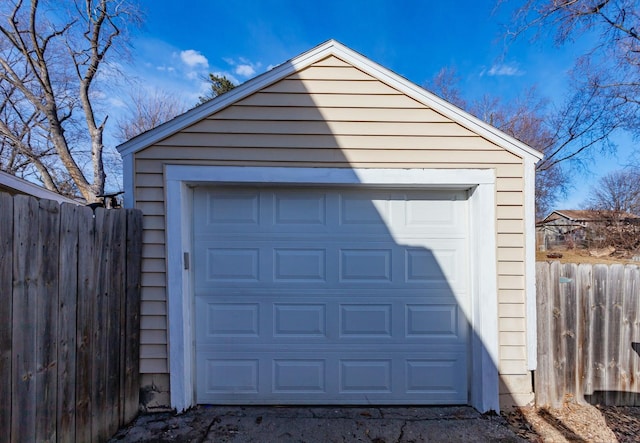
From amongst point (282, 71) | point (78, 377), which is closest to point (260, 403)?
point (78, 377)

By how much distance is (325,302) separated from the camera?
283 centimetres

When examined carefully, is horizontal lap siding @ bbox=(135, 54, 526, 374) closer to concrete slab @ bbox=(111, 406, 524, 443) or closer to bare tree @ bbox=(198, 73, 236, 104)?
concrete slab @ bbox=(111, 406, 524, 443)

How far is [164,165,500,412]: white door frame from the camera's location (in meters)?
2.63

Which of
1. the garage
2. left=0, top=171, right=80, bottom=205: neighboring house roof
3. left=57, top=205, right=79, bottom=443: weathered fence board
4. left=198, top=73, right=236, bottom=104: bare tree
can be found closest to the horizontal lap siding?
the garage

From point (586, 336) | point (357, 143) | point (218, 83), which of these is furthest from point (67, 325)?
point (218, 83)

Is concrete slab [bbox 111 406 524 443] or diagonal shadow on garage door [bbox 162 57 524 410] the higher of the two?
diagonal shadow on garage door [bbox 162 57 524 410]

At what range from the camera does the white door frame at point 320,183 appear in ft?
8.63

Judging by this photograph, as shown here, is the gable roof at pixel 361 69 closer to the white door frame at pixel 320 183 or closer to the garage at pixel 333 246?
the garage at pixel 333 246

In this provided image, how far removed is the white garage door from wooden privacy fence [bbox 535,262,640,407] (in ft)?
2.47

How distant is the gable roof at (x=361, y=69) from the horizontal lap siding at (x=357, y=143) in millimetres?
50

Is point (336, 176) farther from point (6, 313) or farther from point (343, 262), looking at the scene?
point (6, 313)

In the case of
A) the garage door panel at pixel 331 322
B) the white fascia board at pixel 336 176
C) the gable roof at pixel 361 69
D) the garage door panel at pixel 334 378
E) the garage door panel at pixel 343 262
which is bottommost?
the garage door panel at pixel 334 378

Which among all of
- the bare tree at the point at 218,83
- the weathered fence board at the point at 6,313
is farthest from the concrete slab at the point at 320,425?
the bare tree at the point at 218,83

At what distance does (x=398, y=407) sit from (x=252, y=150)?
2.82 m
